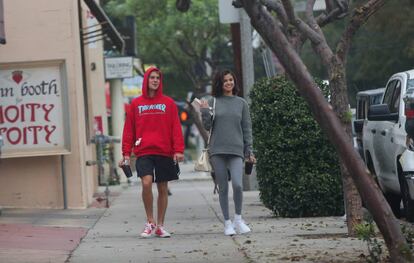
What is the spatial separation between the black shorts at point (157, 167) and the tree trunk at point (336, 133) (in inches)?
143

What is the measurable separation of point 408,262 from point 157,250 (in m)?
3.19

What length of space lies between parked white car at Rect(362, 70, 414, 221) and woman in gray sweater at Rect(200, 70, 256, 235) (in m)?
1.91

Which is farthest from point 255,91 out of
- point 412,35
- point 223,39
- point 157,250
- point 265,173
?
point 223,39

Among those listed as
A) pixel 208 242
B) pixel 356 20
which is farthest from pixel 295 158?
pixel 356 20

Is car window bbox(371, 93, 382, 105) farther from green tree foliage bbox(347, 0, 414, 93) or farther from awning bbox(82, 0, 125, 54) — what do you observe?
awning bbox(82, 0, 125, 54)

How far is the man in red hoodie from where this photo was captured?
9.93 meters

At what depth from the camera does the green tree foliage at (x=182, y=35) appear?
3033cm

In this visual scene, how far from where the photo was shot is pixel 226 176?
392 inches

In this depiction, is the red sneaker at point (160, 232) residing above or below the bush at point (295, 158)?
below

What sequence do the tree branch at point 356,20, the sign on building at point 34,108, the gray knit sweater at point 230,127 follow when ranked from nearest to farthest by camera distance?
the tree branch at point 356,20
the gray knit sweater at point 230,127
the sign on building at point 34,108

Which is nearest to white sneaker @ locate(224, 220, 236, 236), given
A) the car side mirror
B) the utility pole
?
the car side mirror

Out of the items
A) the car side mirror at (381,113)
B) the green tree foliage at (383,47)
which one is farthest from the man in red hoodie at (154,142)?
the green tree foliage at (383,47)

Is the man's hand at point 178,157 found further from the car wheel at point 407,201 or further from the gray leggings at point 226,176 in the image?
the car wheel at point 407,201

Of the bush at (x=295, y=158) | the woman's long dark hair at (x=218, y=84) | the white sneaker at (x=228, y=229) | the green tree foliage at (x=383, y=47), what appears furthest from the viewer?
the green tree foliage at (x=383, y=47)
